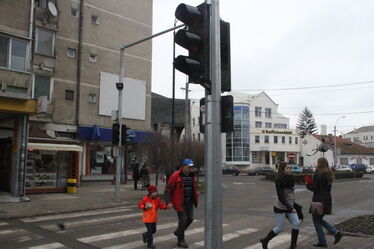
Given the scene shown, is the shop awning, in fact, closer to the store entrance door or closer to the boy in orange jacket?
the store entrance door

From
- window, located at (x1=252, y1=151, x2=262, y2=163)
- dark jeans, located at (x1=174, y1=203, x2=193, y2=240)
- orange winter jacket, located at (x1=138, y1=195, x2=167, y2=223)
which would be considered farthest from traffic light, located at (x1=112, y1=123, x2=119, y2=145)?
window, located at (x1=252, y1=151, x2=262, y2=163)

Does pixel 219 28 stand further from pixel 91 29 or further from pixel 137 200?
pixel 91 29

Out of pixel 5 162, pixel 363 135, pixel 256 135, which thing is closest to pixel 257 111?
pixel 256 135

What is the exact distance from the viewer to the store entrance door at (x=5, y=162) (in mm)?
18281

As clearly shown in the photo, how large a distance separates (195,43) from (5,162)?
1660cm

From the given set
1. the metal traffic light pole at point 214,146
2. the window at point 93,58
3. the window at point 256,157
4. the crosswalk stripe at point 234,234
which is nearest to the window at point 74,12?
the window at point 93,58

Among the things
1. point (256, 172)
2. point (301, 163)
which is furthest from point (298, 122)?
point (256, 172)

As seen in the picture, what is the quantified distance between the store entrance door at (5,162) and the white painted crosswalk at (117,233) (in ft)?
22.7

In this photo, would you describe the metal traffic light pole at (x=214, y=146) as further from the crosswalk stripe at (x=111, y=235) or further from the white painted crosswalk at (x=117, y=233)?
the crosswalk stripe at (x=111, y=235)

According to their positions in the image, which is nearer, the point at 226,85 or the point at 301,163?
the point at 226,85

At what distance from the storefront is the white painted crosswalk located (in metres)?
7.59

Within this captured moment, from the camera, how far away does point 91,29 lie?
2750 centimetres

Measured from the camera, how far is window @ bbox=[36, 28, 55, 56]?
23484 millimetres

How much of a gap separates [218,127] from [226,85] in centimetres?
71
